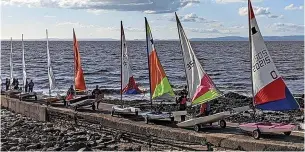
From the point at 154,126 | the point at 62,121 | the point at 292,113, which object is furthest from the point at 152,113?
the point at 292,113

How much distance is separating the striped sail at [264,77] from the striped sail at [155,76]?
5.43 m

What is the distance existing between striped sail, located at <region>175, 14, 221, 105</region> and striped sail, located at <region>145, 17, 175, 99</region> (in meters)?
2.13

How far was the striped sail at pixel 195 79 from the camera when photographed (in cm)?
1838

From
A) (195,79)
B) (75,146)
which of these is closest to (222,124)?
(195,79)

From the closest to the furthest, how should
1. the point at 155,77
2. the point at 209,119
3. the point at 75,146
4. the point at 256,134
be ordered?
1. the point at 256,134
2. the point at 209,119
3. the point at 75,146
4. the point at 155,77

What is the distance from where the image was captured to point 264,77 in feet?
53.9

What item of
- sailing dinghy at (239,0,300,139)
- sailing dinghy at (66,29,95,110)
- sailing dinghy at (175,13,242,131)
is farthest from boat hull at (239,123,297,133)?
sailing dinghy at (66,29,95,110)

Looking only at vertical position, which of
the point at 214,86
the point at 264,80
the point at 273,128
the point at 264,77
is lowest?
the point at 273,128

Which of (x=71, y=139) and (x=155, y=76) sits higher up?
(x=155, y=76)

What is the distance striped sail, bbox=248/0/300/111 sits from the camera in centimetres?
A: 1638

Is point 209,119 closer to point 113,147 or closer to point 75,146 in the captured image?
point 113,147

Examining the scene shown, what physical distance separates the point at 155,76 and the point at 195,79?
108 inches

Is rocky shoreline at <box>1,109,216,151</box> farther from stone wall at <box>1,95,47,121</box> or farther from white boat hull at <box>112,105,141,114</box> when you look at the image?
stone wall at <box>1,95,47,121</box>

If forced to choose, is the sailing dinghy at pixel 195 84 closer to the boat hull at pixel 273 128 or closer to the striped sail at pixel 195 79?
the striped sail at pixel 195 79
